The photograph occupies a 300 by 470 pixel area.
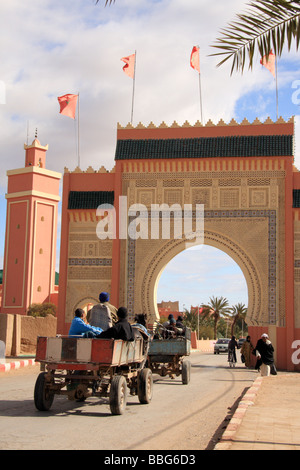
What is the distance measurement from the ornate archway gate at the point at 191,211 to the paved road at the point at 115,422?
9.81 meters

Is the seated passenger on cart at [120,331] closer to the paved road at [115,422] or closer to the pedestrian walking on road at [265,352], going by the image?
the paved road at [115,422]

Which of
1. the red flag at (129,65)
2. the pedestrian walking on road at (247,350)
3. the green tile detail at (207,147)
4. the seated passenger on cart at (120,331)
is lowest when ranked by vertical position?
the pedestrian walking on road at (247,350)

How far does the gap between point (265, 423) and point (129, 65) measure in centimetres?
1896

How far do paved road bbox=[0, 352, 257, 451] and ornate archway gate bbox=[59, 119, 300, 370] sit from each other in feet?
32.2

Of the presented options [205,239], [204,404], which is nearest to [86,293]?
[205,239]

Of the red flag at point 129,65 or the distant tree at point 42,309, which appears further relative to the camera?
the distant tree at point 42,309

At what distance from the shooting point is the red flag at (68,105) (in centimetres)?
2404

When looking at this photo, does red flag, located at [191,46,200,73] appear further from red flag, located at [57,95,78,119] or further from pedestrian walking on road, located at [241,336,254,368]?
pedestrian walking on road, located at [241,336,254,368]

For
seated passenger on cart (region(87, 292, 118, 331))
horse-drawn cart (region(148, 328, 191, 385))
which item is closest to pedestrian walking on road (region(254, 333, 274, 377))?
horse-drawn cart (region(148, 328, 191, 385))

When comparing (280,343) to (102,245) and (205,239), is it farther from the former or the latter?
(102,245)

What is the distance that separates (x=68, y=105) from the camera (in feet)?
79.2

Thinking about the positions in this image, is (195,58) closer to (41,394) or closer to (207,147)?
(207,147)

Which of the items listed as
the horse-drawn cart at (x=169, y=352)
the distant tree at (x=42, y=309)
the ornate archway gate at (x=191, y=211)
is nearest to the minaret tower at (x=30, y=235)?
the distant tree at (x=42, y=309)
